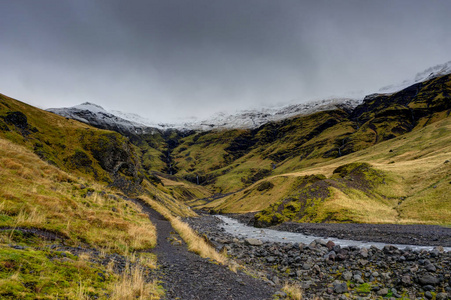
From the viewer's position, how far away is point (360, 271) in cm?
1502

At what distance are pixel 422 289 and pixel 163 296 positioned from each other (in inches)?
542

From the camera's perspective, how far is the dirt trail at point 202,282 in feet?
27.1

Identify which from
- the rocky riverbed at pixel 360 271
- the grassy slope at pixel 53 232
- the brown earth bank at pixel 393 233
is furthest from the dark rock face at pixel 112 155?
the brown earth bank at pixel 393 233

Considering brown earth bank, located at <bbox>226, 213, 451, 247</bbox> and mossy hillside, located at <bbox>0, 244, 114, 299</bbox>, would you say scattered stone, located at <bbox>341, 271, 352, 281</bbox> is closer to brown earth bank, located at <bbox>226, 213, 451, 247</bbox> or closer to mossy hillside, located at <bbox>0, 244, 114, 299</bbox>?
brown earth bank, located at <bbox>226, 213, 451, 247</bbox>

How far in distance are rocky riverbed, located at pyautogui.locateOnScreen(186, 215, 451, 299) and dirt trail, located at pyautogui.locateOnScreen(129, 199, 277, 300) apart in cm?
384

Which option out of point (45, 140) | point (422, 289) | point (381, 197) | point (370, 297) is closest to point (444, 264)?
point (422, 289)

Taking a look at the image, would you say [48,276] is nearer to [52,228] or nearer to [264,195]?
[52,228]

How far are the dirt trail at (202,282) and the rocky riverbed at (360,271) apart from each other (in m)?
3.84

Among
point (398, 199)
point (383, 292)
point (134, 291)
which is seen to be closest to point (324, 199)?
point (398, 199)

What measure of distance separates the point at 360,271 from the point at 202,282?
12.4 metres

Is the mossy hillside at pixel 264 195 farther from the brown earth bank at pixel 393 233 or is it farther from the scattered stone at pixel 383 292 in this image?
the scattered stone at pixel 383 292

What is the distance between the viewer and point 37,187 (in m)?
13.5

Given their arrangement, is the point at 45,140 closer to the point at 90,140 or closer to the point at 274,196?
the point at 90,140

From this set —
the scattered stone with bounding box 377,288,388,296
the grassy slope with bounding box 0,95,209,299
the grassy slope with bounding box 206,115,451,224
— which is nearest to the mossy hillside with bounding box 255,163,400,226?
the grassy slope with bounding box 206,115,451,224
